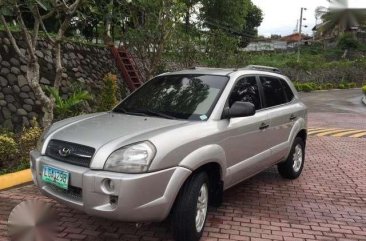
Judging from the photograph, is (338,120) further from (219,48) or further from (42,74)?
(42,74)

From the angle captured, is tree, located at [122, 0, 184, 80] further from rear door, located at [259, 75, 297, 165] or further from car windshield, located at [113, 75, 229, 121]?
car windshield, located at [113, 75, 229, 121]

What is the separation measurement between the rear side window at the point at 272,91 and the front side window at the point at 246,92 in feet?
0.88

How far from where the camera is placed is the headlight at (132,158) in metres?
3.67

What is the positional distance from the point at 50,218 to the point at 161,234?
113cm

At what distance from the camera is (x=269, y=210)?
5.49 meters

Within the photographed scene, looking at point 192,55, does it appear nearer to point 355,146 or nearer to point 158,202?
point 355,146

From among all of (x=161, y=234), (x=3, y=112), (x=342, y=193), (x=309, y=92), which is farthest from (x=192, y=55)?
(x=309, y=92)

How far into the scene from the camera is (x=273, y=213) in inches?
212

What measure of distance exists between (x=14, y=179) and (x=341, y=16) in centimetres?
5998

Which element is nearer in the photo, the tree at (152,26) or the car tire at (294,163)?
the car tire at (294,163)

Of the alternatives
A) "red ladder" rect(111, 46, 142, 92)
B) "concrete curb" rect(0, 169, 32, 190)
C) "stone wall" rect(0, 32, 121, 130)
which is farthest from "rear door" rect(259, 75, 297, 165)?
"red ladder" rect(111, 46, 142, 92)

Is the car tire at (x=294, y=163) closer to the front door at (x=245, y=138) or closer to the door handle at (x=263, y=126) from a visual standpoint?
the front door at (x=245, y=138)

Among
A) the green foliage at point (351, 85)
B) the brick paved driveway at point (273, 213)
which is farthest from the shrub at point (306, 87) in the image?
the brick paved driveway at point (273, 213)

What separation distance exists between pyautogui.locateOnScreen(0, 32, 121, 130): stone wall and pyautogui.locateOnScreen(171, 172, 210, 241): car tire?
6986 mm
